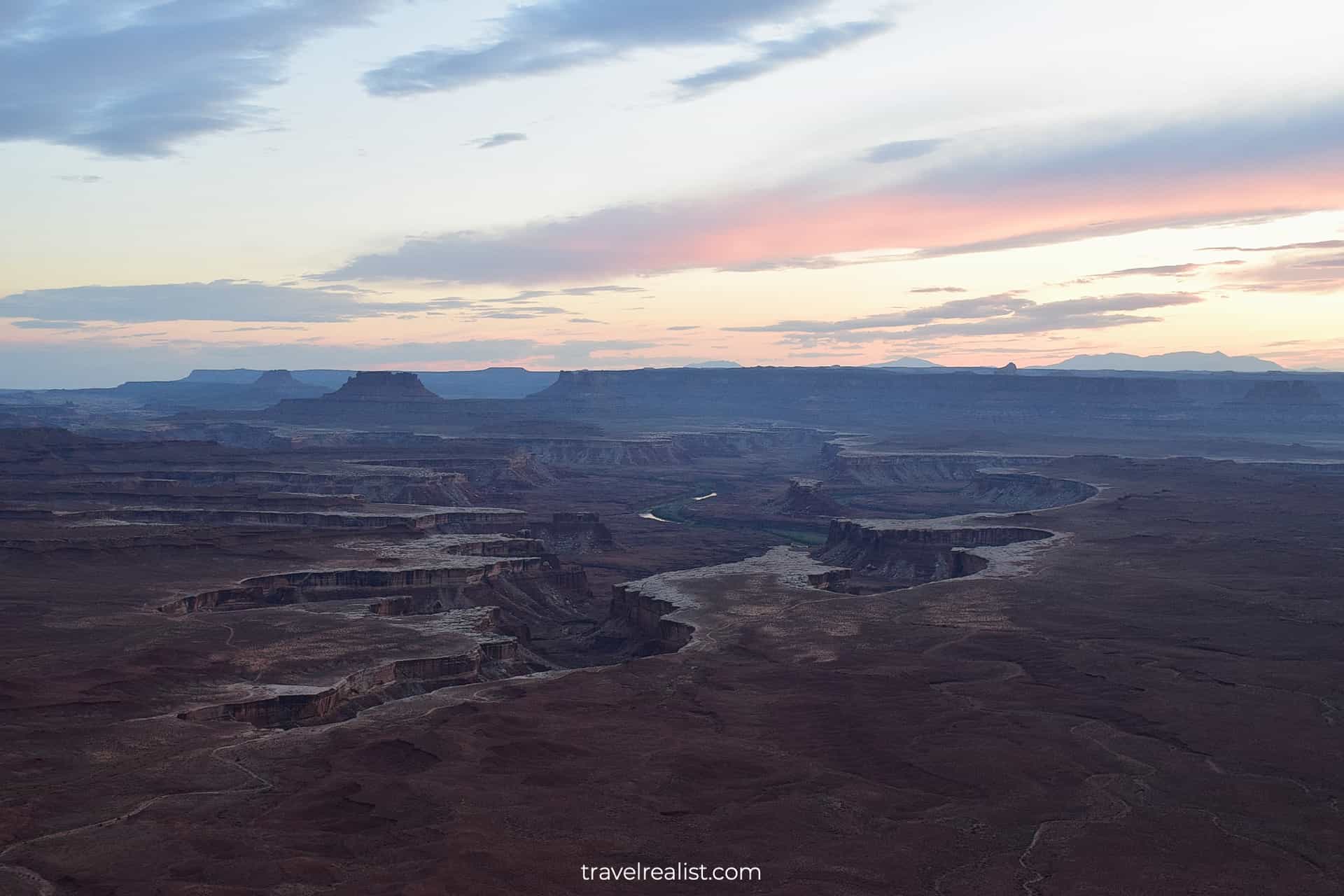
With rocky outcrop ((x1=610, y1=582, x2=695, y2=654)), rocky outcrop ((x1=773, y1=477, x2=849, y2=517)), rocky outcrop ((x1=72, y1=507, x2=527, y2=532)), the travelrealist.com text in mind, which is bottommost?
rocky outcrop ((x1=773, y1=477, x2=849, y2=517))

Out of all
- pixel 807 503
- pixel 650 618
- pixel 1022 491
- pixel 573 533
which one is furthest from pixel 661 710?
pixel 1022 491

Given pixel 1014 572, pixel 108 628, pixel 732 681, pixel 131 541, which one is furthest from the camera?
pixel 131 541

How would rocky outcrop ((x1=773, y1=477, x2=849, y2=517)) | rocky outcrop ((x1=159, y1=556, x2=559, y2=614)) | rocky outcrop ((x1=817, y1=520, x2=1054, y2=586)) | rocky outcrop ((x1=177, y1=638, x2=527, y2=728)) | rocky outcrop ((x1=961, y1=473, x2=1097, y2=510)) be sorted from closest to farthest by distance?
1. rocky outcrop ((x1=177, y1=638, x2=527, y2=728))
2. rocky outcrop ((x1=159, y1=556, x2=559, y2=614))
3. rocky outcrop ((x1=817, y1=520, x2=1054, y2=586))
4. rocky outcrop ((x1=961, y1=473, x2=1097, y2=510))
5. rocky outcrop ((x1=773, y1=477, x2=849, y2=517))

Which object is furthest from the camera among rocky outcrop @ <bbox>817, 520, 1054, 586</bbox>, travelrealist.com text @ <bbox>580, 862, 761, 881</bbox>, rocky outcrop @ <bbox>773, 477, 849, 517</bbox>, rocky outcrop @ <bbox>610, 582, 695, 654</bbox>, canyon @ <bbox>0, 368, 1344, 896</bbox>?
rocky outcrop @ <bbox>773, 477, 849, 517</bbox>

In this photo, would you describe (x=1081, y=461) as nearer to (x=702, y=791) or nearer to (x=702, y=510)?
(x=702, y=510)

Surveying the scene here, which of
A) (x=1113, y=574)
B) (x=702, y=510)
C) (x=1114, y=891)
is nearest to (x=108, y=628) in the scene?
(x=1114, y=891)

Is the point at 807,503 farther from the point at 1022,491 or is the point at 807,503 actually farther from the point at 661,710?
the point at 661,710

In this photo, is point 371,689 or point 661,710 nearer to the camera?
point 661,710

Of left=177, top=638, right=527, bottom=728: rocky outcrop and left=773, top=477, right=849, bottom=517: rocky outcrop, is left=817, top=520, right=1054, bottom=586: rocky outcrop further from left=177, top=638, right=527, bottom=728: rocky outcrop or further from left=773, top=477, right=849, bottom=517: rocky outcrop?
left=773, top=477, right=849, bottom=517: rocky outcrop

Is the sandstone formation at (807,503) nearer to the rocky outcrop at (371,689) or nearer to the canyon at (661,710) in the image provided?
the canyon at (661,710)

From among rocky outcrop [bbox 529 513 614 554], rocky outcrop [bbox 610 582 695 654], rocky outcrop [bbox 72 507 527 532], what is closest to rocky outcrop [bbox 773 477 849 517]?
rocky outcrop [bbox 529 513 614 554]

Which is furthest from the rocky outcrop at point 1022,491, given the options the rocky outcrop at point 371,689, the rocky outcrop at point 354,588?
the rocky outcrop at point 371,689
